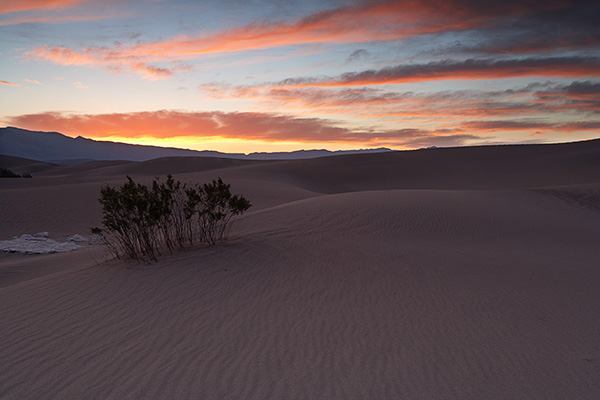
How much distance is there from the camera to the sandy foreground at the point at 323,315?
12.5ft

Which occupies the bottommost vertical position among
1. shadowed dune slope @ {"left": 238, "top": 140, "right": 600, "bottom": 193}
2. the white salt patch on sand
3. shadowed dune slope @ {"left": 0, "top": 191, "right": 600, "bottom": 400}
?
the white salt patch on sand

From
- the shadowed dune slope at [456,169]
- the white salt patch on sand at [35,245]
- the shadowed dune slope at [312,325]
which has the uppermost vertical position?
the shadowed dune slope at [456,169]

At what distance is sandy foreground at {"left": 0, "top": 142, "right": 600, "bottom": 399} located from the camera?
382 centimetres

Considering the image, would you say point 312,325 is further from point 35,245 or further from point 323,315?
point 35,245

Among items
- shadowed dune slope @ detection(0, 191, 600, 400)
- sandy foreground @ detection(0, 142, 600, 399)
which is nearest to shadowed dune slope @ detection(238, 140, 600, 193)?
sandy foreground @ detection(0, 142, 600, 399)

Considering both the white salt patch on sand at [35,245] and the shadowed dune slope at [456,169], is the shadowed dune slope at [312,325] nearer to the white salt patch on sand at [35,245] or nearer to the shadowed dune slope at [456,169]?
the white salt patch on sand at [35,245]

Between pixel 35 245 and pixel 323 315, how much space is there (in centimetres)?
1138

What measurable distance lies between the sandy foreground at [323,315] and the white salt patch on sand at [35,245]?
59 centimetres

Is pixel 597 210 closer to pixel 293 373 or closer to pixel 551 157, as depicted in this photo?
pixel 293 373

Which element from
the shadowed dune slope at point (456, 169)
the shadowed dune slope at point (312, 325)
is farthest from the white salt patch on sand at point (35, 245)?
the shadowed dune slope at point (456, 169)

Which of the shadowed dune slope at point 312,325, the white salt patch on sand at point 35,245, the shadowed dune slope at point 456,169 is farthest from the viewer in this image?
the shadowed dune slope at point 456,169

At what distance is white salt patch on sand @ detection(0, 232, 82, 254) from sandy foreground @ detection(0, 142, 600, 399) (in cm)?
59

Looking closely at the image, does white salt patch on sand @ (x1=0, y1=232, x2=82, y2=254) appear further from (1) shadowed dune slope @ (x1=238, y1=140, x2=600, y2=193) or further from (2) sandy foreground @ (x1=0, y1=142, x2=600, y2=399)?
(1) shadowed dune slope @ (x1=238, y1=140, x2=600, y2=193)

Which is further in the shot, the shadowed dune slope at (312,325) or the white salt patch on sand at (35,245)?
the white salt patch on sand at (35,245)
